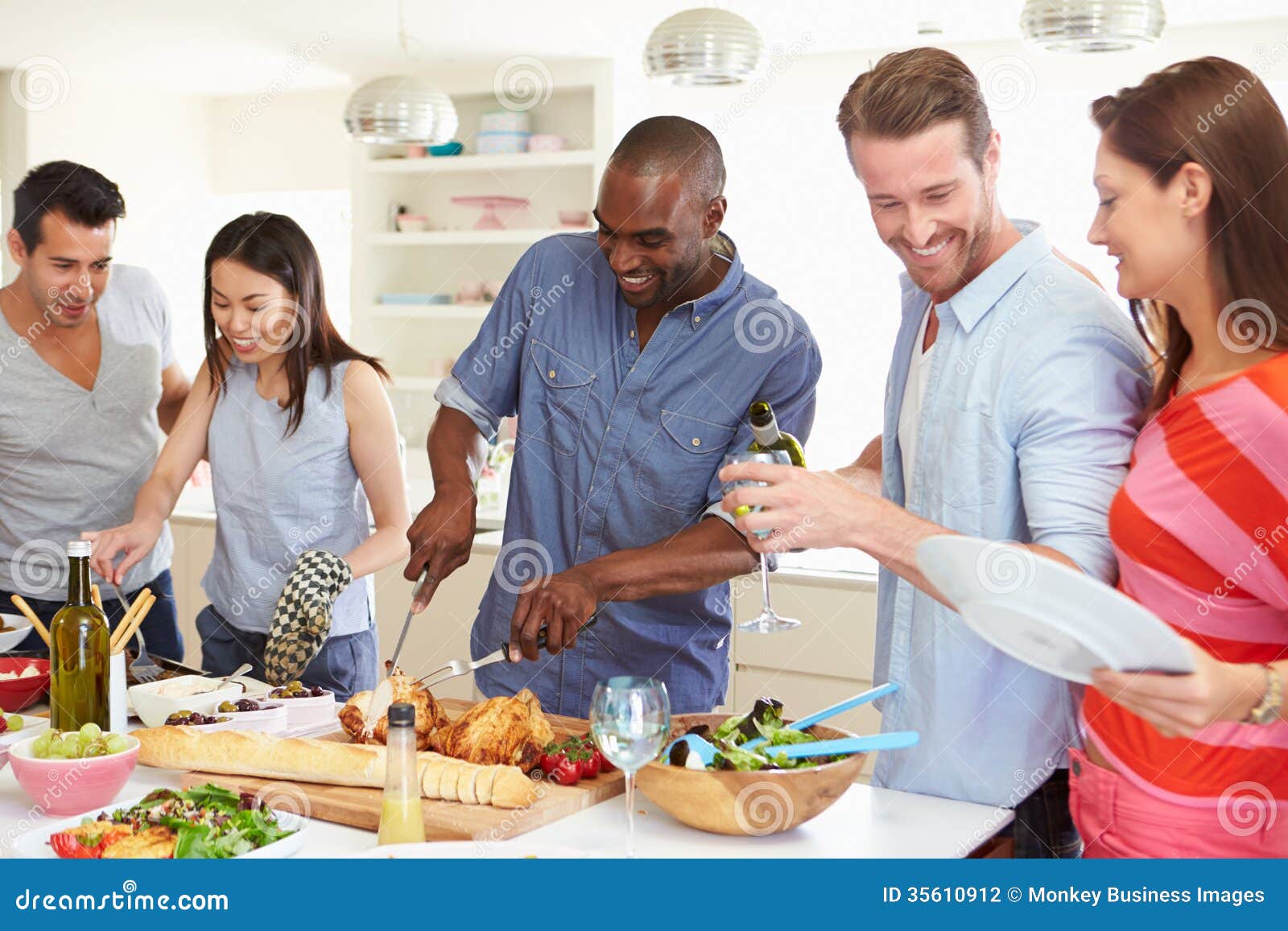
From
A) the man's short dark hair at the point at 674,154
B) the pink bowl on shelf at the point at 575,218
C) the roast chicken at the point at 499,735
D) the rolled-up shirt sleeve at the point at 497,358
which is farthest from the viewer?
the pink bowl on shelf at the point at 575,218

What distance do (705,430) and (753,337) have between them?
0.17 metres

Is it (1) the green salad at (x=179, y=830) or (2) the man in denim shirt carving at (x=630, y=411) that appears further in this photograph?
(2) the man in denim shirt carving at (x=630, y=411)

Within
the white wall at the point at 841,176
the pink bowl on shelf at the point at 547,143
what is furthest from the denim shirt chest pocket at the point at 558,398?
the pink bowl on shelf at the point at 547,143

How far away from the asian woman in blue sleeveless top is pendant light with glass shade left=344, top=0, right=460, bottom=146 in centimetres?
158

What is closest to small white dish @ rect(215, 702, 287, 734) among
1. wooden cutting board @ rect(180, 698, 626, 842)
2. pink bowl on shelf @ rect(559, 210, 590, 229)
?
wooden cutting board @ rect(180, 698, 626, 842)

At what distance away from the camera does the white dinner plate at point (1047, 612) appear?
1150 mm

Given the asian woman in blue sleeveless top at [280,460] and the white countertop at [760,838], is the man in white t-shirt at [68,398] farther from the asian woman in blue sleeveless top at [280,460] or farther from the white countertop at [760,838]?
the white countertop at [760,838]

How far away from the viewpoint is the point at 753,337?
2.14 meters

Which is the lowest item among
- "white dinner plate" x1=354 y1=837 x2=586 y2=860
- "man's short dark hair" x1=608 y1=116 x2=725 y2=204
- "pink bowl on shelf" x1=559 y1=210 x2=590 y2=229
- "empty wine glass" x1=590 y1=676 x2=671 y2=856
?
"white dinner plate" x1=354 y1=837 x2=586 y2=860

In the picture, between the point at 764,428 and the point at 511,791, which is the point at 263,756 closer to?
the point at 511,791

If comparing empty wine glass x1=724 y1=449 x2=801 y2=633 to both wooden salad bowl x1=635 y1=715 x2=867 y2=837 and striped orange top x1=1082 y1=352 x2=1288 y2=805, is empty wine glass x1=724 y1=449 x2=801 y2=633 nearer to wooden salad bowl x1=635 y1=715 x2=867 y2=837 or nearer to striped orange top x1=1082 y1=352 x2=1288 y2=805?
wooden salad bowl x1=635 y1=715 x2=867 y2=837

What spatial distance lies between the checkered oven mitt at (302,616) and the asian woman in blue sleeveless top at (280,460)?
31 cm

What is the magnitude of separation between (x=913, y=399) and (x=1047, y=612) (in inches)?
23.8

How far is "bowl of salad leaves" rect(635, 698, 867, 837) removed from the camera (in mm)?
1423
